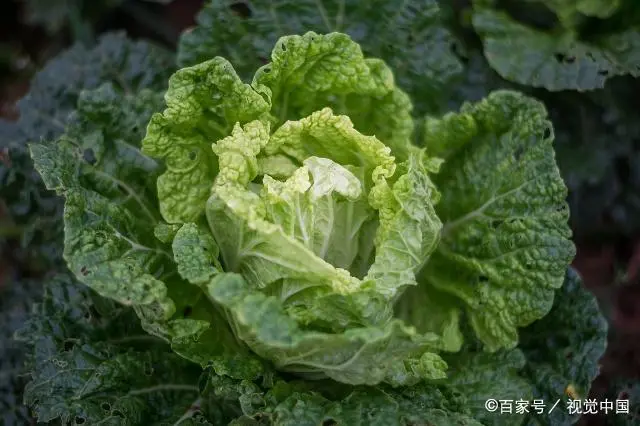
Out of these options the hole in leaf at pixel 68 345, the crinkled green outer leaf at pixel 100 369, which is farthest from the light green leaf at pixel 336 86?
the hole in leaf at pixel 68 345

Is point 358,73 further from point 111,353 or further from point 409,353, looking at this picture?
point 111,353

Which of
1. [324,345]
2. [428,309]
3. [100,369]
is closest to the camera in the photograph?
[324,345]

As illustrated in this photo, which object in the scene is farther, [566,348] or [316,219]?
[566,348]

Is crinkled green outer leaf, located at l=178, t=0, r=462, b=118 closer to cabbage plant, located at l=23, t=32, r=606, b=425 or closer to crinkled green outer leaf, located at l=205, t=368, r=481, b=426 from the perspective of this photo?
cabbage plant, located at l=23, t=32, r=606, b=425

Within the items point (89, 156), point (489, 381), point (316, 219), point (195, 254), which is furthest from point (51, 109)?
point (489, 381)

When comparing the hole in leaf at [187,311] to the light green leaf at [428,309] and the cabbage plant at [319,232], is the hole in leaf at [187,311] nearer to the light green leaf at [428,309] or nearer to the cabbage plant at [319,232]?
the cabbage plant at [319,232]

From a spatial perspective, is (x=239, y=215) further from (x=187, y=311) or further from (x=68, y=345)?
(x=68, y=345)

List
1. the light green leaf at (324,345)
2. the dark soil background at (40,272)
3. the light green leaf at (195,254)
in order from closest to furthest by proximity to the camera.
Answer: the light green leaf at (324,345)
the light green leaf at (195,254)
the dark soil background at (40,272)
